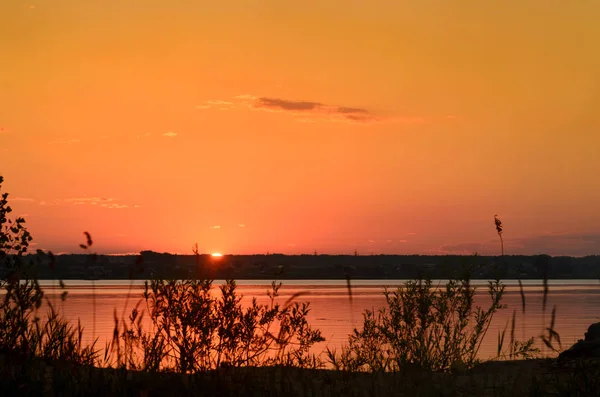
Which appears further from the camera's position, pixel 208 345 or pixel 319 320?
pixel 319 320

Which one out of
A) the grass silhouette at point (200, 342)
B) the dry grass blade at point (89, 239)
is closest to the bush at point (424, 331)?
the grass silhouette at point (200, 342)

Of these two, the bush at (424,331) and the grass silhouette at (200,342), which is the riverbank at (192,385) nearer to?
the grass silhouette at (200,342)

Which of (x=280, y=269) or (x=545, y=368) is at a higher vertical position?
(x=280, y=269)

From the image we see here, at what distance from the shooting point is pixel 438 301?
15.0 metres

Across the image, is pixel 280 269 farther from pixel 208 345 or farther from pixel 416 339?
pixel 416 339

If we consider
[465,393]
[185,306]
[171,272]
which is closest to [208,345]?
[185,306]

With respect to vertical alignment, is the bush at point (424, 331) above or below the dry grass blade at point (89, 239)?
below

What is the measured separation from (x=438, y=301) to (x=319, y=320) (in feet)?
62.5

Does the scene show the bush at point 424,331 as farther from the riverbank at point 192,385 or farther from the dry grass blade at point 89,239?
the dry grass blade at point 89,239

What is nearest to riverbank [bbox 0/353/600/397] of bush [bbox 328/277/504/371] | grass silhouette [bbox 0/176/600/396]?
grass silhouette [bbox 0/176/600/396]

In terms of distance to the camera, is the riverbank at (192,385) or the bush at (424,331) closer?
the riverbank at (192,385)

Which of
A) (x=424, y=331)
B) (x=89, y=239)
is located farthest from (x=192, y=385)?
(x=424, y=331)

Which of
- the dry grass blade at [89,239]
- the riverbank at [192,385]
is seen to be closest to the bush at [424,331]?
the riverbank at [192,385]

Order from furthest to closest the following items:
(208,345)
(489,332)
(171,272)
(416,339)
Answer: (489,332), (416,339), (171,272), (208,345)
